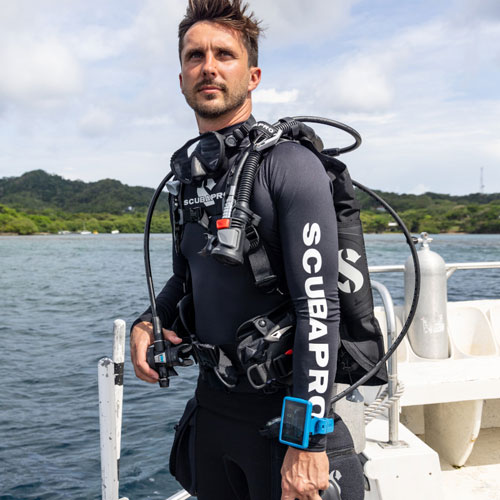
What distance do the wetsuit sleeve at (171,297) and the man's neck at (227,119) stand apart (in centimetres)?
44

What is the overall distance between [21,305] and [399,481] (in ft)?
76.6

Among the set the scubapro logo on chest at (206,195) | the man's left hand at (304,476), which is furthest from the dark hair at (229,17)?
the man's left hand at (304,476)

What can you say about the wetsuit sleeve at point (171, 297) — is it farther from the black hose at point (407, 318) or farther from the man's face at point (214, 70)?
the black hose at point (407, 318)

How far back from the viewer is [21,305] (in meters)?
23.6

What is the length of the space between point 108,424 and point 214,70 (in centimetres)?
141

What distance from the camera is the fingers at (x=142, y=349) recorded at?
184 cm

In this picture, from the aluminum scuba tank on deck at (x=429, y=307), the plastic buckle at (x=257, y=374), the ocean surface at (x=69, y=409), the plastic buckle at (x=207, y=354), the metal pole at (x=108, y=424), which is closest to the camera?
the plastic buckle at (x=257, y=374)

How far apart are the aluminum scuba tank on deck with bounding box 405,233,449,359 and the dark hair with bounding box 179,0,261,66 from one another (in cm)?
238

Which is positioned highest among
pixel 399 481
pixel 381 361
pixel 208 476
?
pixel 381 361

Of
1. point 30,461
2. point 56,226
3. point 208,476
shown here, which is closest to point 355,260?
point 208,476

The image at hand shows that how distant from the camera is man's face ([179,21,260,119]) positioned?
1.77 metres

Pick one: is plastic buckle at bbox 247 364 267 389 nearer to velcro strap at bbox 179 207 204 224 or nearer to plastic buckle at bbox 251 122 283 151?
velcro strap at bbox 179 207 204 224

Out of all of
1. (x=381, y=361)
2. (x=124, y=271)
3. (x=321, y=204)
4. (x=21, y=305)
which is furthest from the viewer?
(x=124, y=271)

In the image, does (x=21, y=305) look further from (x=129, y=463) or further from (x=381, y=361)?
(x=381, y=361)
